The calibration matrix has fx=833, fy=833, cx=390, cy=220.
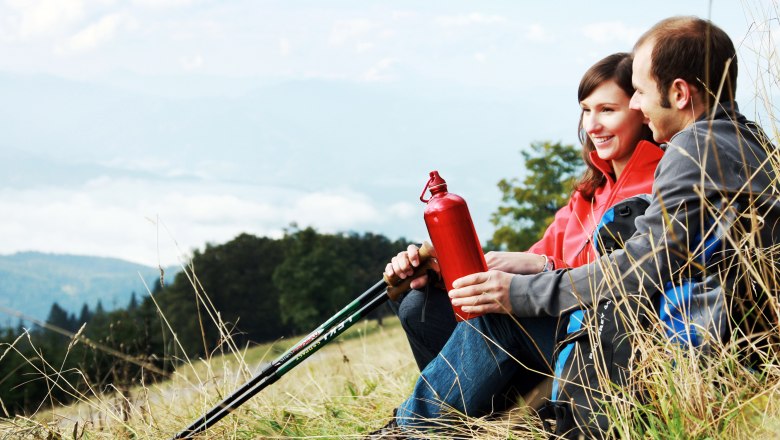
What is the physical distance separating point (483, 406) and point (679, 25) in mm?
1671

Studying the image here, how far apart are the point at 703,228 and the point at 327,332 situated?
1693 millimetres

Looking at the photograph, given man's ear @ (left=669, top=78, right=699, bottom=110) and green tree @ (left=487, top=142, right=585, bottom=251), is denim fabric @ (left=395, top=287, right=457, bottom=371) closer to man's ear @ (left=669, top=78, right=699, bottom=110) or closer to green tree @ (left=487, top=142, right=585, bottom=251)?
man's ear @ (left=669, top=78, right=699, bottom=110)

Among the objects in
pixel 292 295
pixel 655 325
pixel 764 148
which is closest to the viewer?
pixel 655 325

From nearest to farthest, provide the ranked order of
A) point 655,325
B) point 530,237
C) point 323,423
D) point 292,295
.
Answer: point 655,325 → point 323,423 → point 530,237 → point 292,295

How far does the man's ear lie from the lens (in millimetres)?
2965

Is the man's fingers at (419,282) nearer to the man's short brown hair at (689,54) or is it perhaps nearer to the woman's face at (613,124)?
the woman's face at (613,124)

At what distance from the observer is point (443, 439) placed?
3.34m

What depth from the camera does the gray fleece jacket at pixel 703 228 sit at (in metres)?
2.72

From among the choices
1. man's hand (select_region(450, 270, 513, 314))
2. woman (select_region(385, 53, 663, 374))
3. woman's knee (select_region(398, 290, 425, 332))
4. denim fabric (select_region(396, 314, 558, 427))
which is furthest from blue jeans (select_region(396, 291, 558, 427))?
woman's knee (select_region(398, 290, 425, 332))

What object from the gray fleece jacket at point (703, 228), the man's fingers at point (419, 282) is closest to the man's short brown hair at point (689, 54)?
the gray fleece jacket at point (703, 228)

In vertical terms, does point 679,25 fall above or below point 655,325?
above

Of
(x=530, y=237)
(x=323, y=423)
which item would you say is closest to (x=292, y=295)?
(x=530, y=237)

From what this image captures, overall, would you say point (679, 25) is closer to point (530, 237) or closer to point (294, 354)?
point (294, 354)

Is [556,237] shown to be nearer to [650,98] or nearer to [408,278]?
[408,278]
